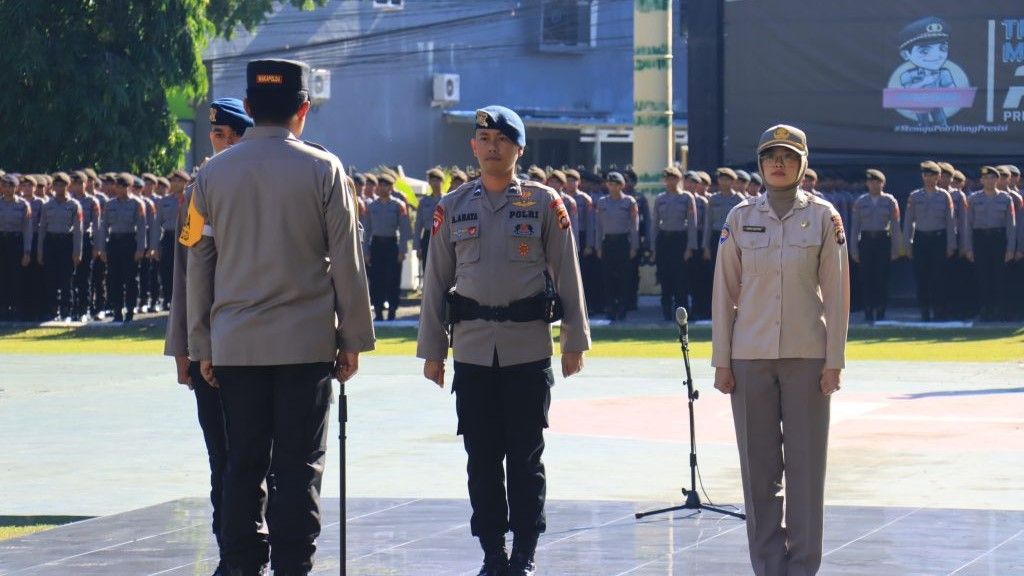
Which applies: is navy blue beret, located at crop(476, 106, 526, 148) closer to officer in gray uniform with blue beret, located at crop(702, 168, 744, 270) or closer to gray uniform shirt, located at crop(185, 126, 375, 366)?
gray uniform shirt, located at crop(185, 126, 375, 366)

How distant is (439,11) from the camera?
47.8 metres

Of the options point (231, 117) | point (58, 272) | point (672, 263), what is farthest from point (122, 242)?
point (231, 117)

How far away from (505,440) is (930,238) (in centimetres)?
1631

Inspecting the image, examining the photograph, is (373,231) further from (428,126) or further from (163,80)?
(428,126)

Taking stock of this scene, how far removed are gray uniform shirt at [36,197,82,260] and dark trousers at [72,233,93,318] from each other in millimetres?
529

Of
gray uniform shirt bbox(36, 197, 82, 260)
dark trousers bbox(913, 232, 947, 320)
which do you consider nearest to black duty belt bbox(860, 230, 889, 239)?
dark trousers bbox(913, 232, 947, 320)

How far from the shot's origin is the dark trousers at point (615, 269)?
23.6m

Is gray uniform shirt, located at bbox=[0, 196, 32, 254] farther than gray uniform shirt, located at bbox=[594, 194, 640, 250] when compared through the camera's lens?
Yes

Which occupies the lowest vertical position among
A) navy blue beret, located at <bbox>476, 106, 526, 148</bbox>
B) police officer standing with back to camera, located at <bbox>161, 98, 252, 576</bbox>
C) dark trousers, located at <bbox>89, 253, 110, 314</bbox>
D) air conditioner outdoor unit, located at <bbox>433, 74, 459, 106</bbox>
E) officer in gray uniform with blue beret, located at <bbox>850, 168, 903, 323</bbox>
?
dark trousers, located at <bbox>89, 253, 110, 314</bbox>

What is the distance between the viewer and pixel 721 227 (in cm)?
2252

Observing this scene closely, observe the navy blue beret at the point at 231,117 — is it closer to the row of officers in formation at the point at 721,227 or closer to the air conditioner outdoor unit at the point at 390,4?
the row of officers in formation at the point at 721,227

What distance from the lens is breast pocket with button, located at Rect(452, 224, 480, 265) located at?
7.18 m

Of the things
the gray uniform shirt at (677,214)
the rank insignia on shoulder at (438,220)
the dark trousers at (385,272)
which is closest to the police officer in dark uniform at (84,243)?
the dark trousers at (385,272)

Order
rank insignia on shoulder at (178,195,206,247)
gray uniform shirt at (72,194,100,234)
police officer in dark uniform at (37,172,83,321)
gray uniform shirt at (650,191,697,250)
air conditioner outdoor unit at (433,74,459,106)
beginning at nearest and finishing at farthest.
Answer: rank insignia on shoulder at (178,195,206,247) < gray uniform shirt at (650,191,697,250) < police officer in dark uniform at (37,172,83,321) < gray uniform shirt at (72,194,100,234) < air conditioner outdoor unit at (433,74,459,106)
